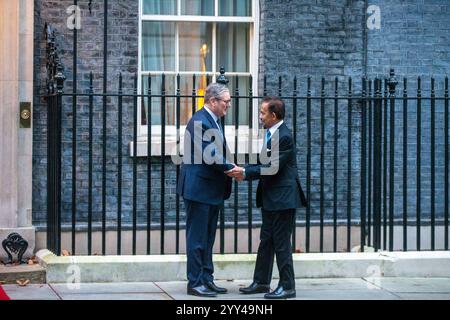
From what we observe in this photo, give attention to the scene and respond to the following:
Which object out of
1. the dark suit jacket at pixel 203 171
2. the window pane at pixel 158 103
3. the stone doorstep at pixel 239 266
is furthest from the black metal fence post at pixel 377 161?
the window pane at pixel 158 103

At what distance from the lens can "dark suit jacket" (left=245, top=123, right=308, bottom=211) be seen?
8.48 meters

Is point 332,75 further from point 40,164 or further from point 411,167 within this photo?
point 40,164

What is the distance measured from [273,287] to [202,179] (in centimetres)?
131

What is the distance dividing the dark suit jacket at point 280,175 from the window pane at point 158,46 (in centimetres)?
312

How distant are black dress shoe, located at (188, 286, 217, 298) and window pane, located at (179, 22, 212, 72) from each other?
138 inches

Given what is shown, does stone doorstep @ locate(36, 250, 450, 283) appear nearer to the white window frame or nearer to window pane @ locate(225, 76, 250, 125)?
the white window frame

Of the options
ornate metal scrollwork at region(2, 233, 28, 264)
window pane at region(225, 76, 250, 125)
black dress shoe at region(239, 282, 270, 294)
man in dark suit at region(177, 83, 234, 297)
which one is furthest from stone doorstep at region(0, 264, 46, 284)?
window pane at region(225, 76, 250, 125)

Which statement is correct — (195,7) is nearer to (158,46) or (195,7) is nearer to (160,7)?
(160,7)

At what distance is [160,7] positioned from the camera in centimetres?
1133

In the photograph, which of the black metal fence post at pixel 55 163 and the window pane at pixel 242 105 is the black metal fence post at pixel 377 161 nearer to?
the window pane at pixel 242 105

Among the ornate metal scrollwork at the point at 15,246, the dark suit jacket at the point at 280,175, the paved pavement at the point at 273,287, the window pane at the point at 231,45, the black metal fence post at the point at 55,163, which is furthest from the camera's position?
the window pane at the point at 231,45

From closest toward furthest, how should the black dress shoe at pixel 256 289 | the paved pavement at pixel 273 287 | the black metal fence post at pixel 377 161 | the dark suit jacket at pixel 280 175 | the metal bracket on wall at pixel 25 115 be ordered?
the dark suit jacket at pixel 280 175
the paved pavement at pixel 273 287
the black dress shoe at pixel 256 289
the black metal fence post at pixel 377 161
the metal bracket on wall at pixel 25 115

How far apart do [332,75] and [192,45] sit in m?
1.64

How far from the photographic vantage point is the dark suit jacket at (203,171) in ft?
28.1
